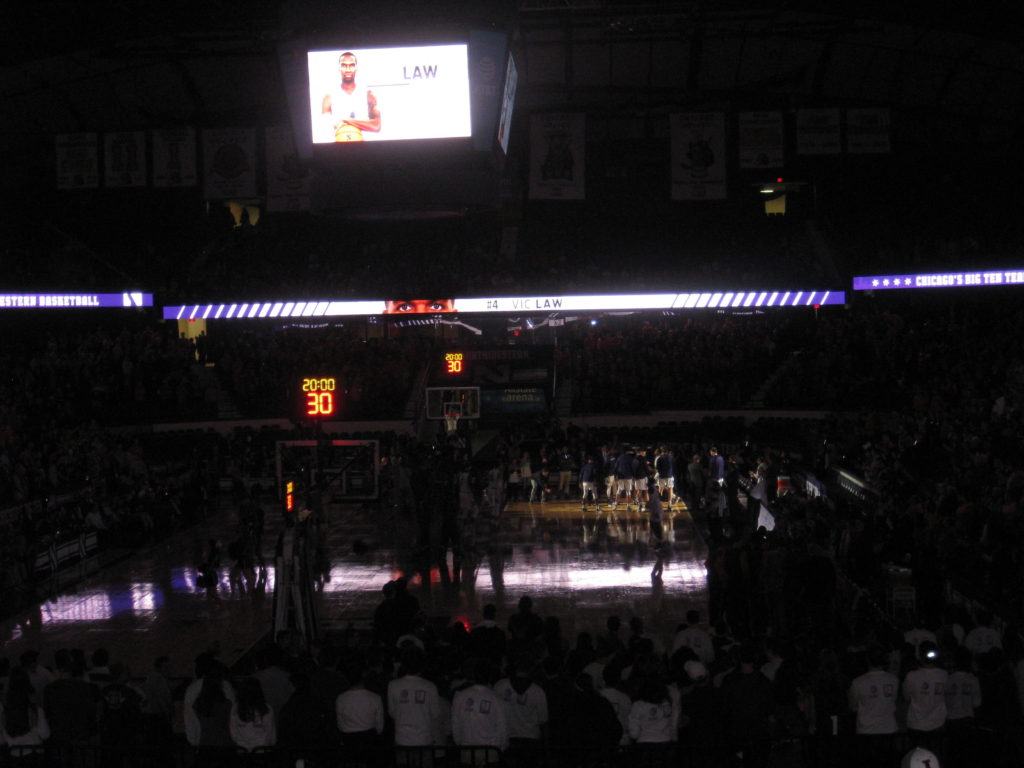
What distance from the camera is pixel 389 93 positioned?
1116cm

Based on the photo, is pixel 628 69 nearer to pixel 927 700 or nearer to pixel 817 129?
pixel 817 129

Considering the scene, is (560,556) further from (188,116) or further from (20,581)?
(188,116)

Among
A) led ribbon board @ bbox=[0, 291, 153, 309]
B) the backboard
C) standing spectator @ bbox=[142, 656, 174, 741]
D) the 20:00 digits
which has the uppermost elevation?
led ribbon board @ bbox=[0, 291, 153, 309]

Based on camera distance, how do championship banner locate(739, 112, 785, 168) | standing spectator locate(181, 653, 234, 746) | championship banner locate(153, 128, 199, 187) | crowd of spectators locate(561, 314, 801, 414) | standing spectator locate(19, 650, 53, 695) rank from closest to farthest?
standing spectator locate(181, 653, 234, 746) → standing spectator locate(19, 650, 53, 695) → championship banner locate(739, 112, 785, 168) → championship banner locate(153, 128, 199, 187) → crowd of spectators locate(561, 314, 801, 414)

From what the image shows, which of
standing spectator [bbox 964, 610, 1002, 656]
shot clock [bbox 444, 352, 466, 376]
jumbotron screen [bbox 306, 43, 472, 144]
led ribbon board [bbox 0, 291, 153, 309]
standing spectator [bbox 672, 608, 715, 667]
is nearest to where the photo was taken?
standing spectator [bbox 964, 610, 1002, 656]

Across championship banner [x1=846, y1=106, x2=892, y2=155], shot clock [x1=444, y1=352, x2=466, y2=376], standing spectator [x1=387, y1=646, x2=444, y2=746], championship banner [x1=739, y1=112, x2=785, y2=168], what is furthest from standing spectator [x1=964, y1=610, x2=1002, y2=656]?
shot clock [x1=444, y1=352, x2=466, y2=376]

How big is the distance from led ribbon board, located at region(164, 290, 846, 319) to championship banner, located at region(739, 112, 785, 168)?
35.9 ft

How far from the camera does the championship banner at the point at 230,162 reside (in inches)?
931

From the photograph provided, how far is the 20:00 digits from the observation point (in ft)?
54.2

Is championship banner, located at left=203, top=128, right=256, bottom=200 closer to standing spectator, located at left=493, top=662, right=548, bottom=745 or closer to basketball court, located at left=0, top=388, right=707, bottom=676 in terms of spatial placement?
basketball court, located at left=0, top=388, right=707, bottom=676

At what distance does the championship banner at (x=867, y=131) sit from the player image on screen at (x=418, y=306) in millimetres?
14924

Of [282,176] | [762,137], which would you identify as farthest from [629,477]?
[282,176]

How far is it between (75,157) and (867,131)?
17.5 m

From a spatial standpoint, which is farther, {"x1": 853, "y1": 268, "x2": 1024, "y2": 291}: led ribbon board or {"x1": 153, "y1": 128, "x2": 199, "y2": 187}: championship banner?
{"x1": 853, "y1": 268, "x2": 1024, "y2": 291}: led ribbon board
